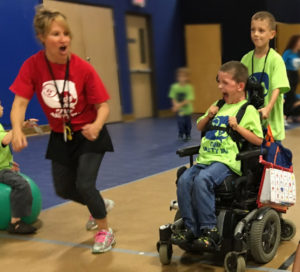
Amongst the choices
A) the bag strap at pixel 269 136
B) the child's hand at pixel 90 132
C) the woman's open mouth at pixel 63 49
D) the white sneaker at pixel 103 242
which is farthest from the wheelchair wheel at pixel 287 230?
the woman's open mouth at pixel 63 49

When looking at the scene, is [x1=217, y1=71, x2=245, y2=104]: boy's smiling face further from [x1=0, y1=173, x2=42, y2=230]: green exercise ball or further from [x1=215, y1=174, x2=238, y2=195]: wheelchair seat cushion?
[x1=0, y1=173, x2=42, y2=230]: green exercise ball

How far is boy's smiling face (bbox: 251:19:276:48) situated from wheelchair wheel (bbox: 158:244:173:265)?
43.1 inches

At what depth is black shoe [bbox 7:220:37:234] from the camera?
9.25ft

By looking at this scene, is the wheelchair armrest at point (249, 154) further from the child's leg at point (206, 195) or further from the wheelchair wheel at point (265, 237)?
the wheelchair wheel at point (265, 237)

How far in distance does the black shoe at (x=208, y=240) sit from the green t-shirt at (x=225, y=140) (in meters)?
0.33

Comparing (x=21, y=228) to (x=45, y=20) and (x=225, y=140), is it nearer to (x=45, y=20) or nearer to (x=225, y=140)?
(x=45, y=20)

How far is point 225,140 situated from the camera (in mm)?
2199

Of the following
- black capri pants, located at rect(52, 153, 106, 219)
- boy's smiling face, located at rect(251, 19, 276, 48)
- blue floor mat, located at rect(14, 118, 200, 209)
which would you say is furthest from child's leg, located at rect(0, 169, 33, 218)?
boy's smiling face, located at rect(251, 19, 276, 48)

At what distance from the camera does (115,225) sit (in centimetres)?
289

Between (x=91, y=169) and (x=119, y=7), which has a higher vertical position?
(x=119, y=7)

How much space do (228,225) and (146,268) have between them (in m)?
0.46

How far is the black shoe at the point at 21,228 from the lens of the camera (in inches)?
111

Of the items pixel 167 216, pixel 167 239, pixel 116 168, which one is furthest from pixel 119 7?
pixel 167 239

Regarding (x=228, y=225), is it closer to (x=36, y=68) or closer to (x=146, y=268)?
(x=146, y=268)
